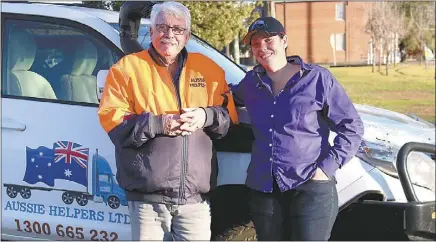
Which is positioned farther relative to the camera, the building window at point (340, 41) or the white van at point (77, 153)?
A: the building window at point (340, 41)

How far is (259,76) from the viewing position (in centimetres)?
302

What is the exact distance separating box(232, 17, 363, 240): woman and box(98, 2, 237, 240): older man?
0.24m

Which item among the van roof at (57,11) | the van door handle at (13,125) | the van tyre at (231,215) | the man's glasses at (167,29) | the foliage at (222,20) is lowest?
the van tyre at (231,215)

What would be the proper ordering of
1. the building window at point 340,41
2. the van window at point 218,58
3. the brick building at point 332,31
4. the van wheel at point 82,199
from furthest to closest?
the building window at point 340,41, the brick building at point 332,31, the van window at point 218,58, the van wheel at point 82,199

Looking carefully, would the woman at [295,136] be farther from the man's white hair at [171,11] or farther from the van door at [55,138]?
the van door at [55,138]

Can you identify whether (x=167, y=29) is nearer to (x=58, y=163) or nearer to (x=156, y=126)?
(x=156, y=126)

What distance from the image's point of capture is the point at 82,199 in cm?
370

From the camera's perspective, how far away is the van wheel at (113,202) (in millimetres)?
3639

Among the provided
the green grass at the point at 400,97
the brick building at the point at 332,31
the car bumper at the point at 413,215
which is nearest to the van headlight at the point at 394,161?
the car bumper at the point at 413,215

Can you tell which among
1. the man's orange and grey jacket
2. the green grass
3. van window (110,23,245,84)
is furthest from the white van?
the green grass

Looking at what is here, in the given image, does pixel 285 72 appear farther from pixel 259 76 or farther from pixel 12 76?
pixel 12 76

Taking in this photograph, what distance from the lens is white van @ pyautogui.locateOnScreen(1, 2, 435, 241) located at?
11.6 ft

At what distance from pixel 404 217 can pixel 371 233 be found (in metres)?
0.48

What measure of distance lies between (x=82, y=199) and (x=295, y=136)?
1.49 meters
